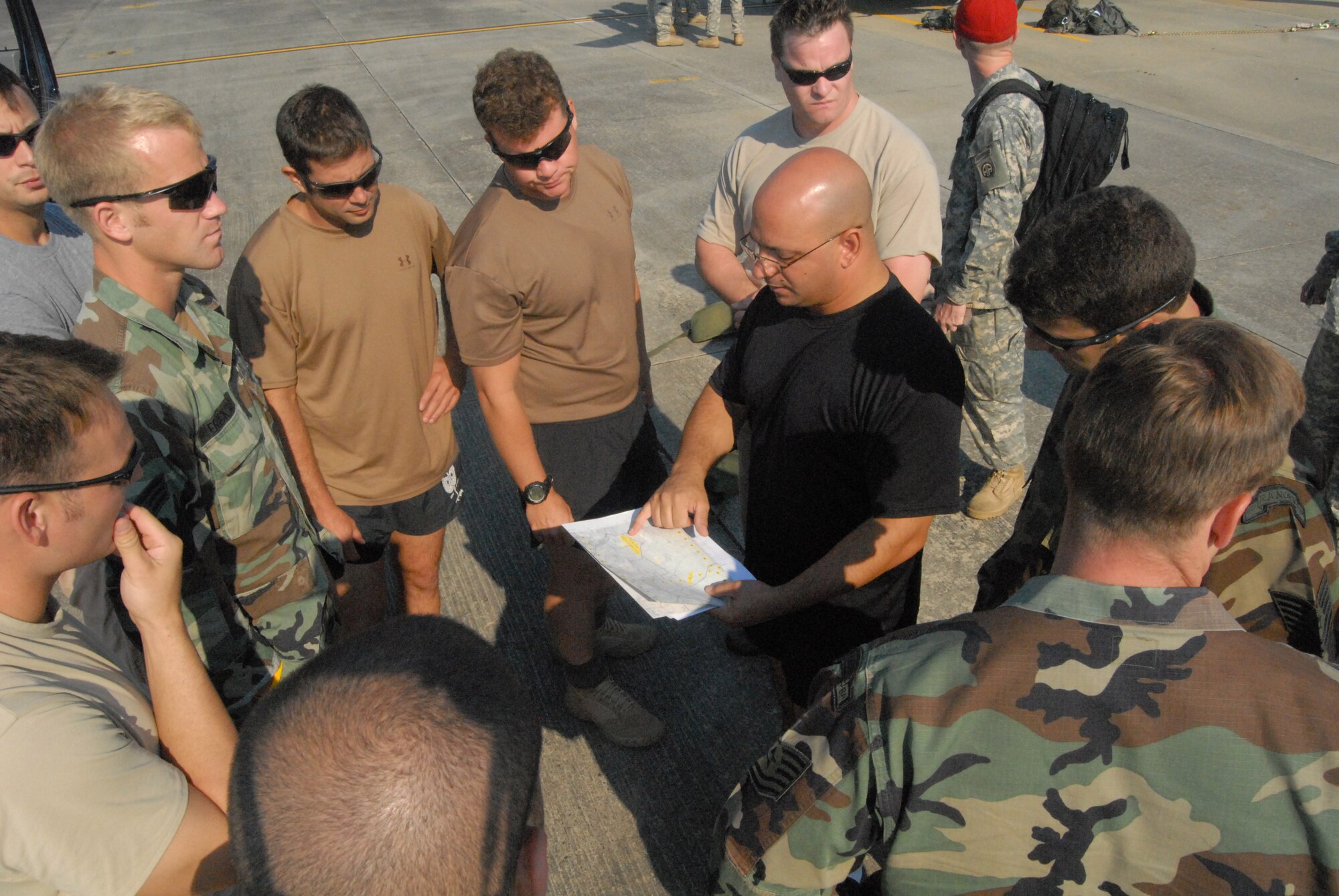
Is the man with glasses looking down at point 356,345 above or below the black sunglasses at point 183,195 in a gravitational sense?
below

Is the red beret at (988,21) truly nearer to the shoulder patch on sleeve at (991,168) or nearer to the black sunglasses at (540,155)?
the shoulder patch on sleeve at (991,168)

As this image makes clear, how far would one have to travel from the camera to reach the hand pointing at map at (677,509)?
232 centimetres

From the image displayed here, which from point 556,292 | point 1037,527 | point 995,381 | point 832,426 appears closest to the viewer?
point 832,426

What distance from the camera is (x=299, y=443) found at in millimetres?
2645

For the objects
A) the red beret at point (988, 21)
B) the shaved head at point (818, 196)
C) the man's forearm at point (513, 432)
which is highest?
the red beret at point (988, 21)

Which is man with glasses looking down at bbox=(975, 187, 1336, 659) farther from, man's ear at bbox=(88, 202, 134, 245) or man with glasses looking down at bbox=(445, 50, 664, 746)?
man's ear at bbox=(88, 202, 134, 245)

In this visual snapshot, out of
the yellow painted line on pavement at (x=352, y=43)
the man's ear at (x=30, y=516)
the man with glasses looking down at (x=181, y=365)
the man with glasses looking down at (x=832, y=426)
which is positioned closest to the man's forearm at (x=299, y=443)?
the man with glasses looking down at (x=181, y=365)

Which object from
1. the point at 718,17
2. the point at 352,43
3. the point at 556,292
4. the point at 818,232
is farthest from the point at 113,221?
the point at 352,43

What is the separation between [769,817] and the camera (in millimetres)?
1354

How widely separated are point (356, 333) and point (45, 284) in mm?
974

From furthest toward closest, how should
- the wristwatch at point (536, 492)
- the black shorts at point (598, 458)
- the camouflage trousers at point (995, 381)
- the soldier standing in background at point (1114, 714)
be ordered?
the camouflage trousers at point (995, 381), the black shorts at point (598, 458), the wristwatch at point (536, 492), the soldier standing in background at point (1114, 714)

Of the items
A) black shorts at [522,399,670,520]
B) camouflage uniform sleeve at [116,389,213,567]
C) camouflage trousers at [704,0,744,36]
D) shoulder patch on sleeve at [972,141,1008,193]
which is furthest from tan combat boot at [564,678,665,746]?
camouflage trousers at [704,0,744,36]

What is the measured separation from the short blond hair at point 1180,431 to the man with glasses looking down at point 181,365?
71.2 inches

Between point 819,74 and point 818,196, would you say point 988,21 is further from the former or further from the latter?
point 818,196
